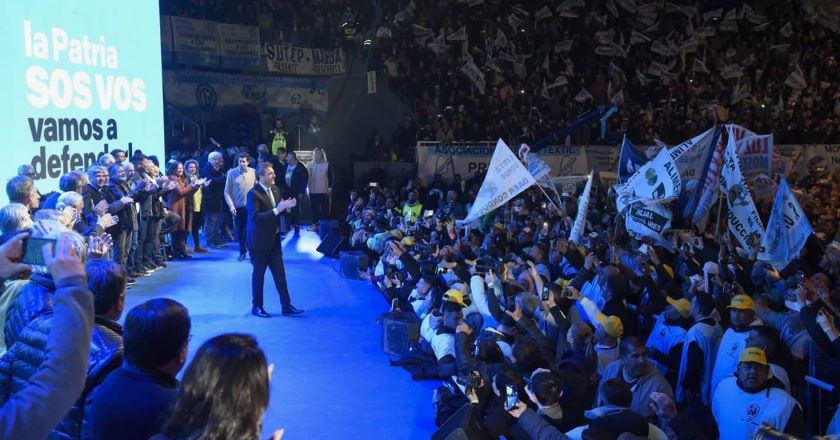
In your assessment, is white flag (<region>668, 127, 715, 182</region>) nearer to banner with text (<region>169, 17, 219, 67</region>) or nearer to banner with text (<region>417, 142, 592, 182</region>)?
banner with text (<region>417, 142, 592, 182</region>)

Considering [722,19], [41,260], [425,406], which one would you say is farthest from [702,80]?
[41,260]

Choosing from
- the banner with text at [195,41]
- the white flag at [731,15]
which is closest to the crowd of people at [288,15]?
the banner with text at [195,41]

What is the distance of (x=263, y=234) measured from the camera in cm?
954

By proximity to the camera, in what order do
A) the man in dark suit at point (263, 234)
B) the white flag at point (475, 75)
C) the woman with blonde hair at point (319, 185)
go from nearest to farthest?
the man in dark suit at point (263, 234)
the woman with blonde hair at point (319, 185)
the white flag at point (475, 75)

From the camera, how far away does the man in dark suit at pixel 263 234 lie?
954 centimetres

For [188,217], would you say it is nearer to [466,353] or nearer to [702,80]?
[466,353]

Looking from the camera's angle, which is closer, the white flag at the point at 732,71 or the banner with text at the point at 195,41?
the banner with text at the point at 195,41

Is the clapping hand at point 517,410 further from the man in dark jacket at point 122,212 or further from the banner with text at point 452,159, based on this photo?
the banner with text at point 452,159

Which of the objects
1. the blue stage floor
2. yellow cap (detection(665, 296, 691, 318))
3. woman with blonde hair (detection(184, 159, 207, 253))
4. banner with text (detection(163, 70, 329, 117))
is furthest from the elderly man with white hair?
banner with text (detection(163, 70, 329, 117))

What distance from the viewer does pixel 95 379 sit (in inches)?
133

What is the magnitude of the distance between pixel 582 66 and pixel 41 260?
23.4 meters

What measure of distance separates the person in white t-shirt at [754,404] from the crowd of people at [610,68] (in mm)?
15067

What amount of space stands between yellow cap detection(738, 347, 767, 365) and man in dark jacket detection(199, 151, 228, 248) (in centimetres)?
1011

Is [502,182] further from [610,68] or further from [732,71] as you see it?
[732,71]
